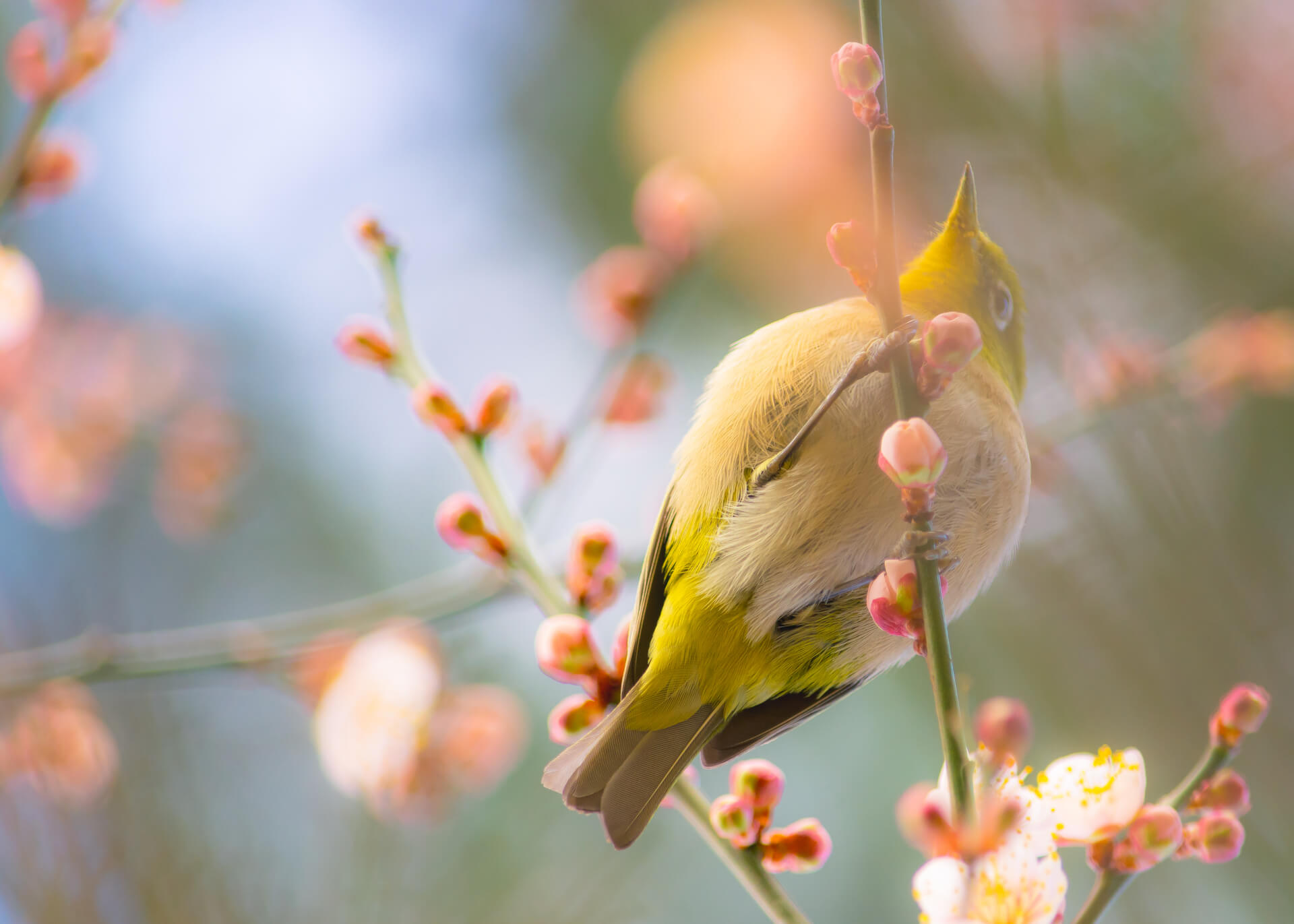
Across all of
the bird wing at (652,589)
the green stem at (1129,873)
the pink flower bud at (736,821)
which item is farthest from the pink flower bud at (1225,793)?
the bird wing at (652,589)

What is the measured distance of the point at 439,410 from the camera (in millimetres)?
1192

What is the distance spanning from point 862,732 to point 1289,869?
210cm

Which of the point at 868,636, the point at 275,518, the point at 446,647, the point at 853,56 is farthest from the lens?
the point at 275,518

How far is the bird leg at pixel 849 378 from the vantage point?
78cm

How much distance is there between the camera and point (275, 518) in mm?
4117

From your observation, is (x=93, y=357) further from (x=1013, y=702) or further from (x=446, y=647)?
(x=1013, y=702)

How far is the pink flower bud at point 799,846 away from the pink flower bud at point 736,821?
3 centimetres

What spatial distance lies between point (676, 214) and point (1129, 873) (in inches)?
39.9

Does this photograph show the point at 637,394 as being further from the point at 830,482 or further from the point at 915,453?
the point at 915,453

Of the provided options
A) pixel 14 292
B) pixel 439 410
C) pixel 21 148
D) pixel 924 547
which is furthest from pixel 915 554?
pixel 14 292

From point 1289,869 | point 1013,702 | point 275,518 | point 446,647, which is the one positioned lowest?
point 275,518

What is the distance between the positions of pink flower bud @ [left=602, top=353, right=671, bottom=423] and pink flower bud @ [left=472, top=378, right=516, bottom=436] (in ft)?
1.49

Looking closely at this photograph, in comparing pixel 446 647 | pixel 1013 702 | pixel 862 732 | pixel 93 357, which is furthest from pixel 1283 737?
pixel 93 357

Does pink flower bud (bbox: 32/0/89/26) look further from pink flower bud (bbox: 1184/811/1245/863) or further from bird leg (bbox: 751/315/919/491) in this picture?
pink flower bud (bbox: 1184/811/1245/863)
